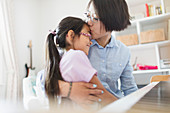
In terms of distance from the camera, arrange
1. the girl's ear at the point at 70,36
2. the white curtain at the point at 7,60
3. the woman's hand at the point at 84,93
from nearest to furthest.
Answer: the woman's hand at the point at 84,93 < the girl's ear at the point at 70,36 < the white curtain at the point at 7,60

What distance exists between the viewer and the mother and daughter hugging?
0.64 meters

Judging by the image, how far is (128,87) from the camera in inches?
41.5

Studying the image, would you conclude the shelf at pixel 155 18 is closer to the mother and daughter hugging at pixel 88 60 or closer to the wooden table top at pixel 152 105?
the mother and daughter hugging at pixel 88 60

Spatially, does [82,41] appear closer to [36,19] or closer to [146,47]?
[146,47]

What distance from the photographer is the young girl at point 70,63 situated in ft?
2.17

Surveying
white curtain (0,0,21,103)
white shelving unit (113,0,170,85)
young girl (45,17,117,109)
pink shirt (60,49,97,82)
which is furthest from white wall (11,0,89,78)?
pink shirt (60,49,97,82)

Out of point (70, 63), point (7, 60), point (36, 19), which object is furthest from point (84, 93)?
point (36, 19)

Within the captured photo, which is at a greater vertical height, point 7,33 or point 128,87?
point 7,33

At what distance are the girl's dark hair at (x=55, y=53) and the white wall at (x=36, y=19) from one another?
8.41 ft

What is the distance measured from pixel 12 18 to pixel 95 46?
9.14ft

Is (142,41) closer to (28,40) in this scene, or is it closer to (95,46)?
(95,46)

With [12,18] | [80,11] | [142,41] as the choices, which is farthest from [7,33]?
[142,41]

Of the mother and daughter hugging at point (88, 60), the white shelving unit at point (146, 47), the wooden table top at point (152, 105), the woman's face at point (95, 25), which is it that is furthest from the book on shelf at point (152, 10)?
the wooden table top at point (152, 105)

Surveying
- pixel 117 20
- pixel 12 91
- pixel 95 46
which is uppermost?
pixel 117 20
